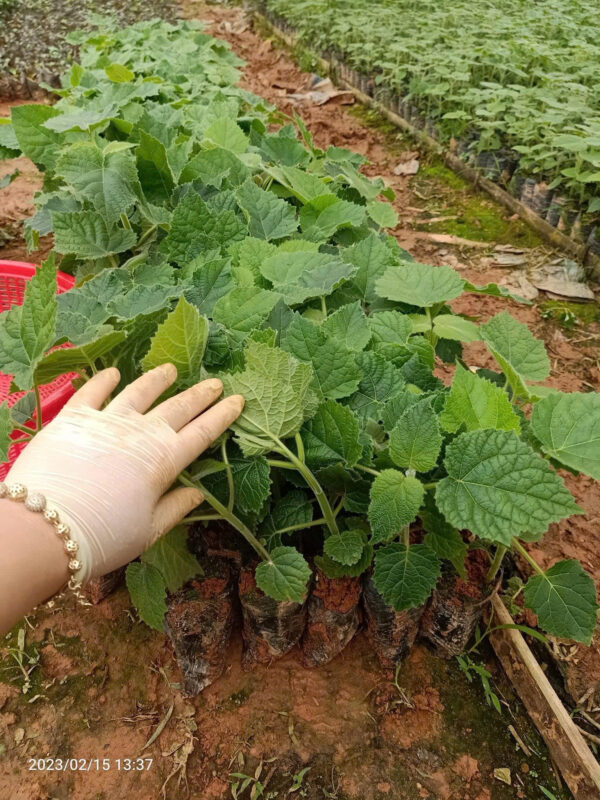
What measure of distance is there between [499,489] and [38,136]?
2094 millimetres

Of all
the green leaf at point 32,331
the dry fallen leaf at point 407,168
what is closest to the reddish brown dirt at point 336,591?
the green leaf at point 32,331

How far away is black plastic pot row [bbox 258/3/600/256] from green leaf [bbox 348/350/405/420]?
3232mm

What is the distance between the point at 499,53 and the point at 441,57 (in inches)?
31.3

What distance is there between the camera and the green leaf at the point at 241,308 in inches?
56.0

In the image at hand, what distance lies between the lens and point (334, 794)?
157cm

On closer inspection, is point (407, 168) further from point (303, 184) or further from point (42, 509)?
point (42, 509)

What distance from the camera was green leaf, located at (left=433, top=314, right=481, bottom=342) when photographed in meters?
1.54

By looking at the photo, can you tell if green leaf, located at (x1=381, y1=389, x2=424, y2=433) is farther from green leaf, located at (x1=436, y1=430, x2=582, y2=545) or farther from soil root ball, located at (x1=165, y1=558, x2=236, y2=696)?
soil root ball, located at (x1=165, y1=558, x2=236, y2=696)

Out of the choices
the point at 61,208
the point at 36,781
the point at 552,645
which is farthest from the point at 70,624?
the point at 552,645

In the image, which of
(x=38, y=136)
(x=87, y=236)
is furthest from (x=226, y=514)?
(x=38, y=136)

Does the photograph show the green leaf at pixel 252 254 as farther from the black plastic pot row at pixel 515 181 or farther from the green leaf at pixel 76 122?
the black plastic pot row at pixel 515 181

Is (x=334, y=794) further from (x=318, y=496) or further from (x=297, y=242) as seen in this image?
(x=297, y=242)

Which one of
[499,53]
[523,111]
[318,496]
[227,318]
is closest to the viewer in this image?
[318,496]

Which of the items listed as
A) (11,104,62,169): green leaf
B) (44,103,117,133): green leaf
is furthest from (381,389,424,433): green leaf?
(11,104,62,169): green leaf
